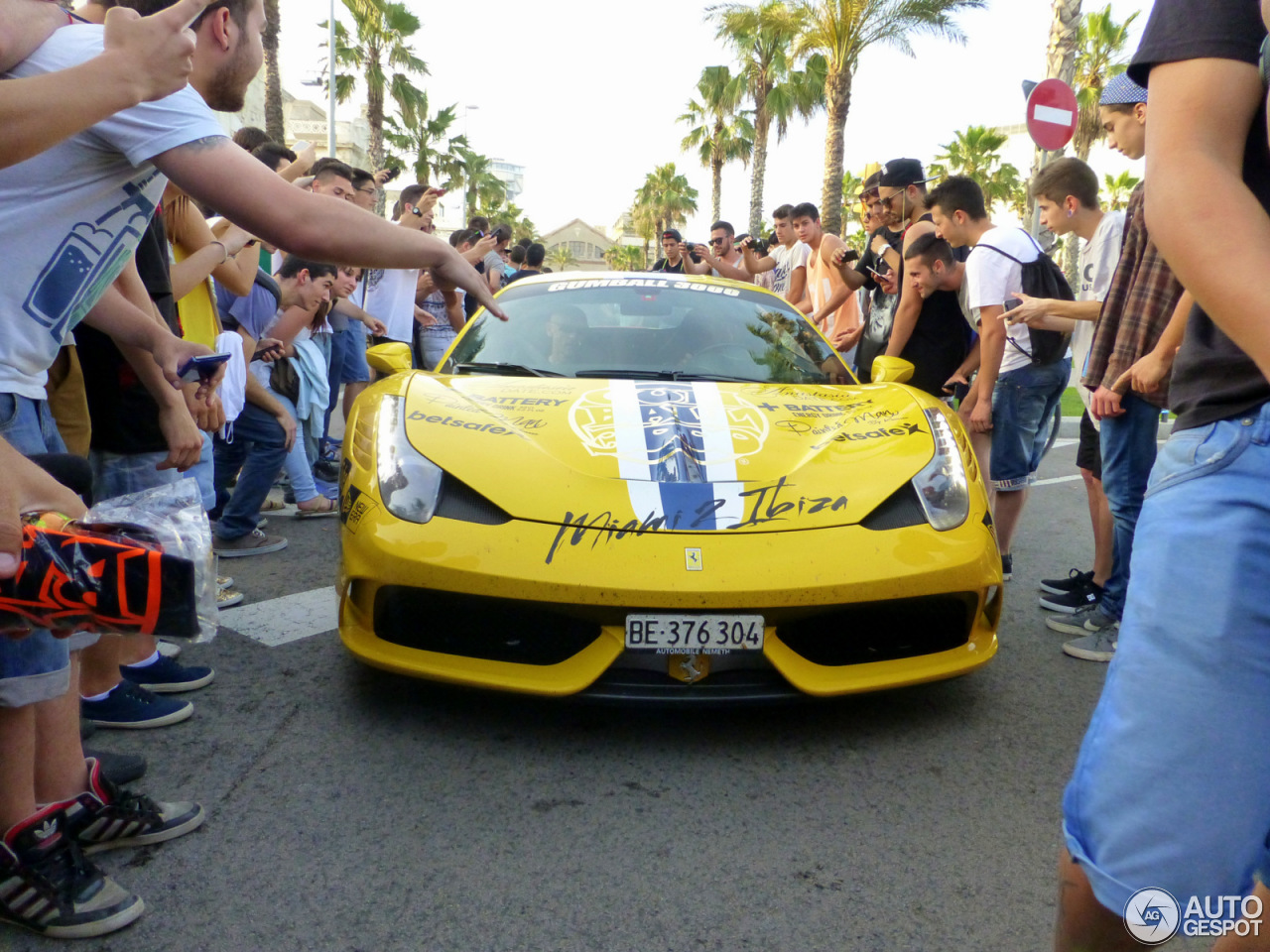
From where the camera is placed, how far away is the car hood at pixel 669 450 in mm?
2543

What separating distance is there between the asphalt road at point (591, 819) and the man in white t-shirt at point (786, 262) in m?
5.04

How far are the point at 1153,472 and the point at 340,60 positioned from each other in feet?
93.5

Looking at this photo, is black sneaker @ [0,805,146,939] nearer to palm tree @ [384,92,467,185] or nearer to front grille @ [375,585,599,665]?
front grille @ [375,585,599,665]

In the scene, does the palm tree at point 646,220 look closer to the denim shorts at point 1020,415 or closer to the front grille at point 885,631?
the denim shorts at point 1020,415

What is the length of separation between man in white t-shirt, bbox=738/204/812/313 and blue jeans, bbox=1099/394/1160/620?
409 centimetres

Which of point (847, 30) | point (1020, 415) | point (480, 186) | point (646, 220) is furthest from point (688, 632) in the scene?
point (646, 220)

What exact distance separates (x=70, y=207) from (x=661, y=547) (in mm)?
1452

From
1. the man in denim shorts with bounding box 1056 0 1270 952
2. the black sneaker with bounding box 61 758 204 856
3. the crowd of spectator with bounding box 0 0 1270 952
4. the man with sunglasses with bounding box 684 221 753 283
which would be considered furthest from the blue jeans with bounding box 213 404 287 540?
the man with sunglasses with bounding box 684 221 753 283

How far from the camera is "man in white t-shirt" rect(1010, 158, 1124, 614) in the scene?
12.1 ft

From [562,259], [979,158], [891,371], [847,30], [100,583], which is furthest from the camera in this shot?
[562,259]

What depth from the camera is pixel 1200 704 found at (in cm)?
106

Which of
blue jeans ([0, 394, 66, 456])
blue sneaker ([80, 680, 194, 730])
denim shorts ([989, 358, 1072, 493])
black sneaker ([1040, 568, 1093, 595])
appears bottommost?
black sneaker ([1040, 568, 1093, 595])

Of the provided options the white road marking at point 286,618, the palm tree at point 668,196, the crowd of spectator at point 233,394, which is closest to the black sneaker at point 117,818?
the crowd of spectator at point 233,394

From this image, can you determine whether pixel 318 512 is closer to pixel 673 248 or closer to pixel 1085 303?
pixel 1085 303
